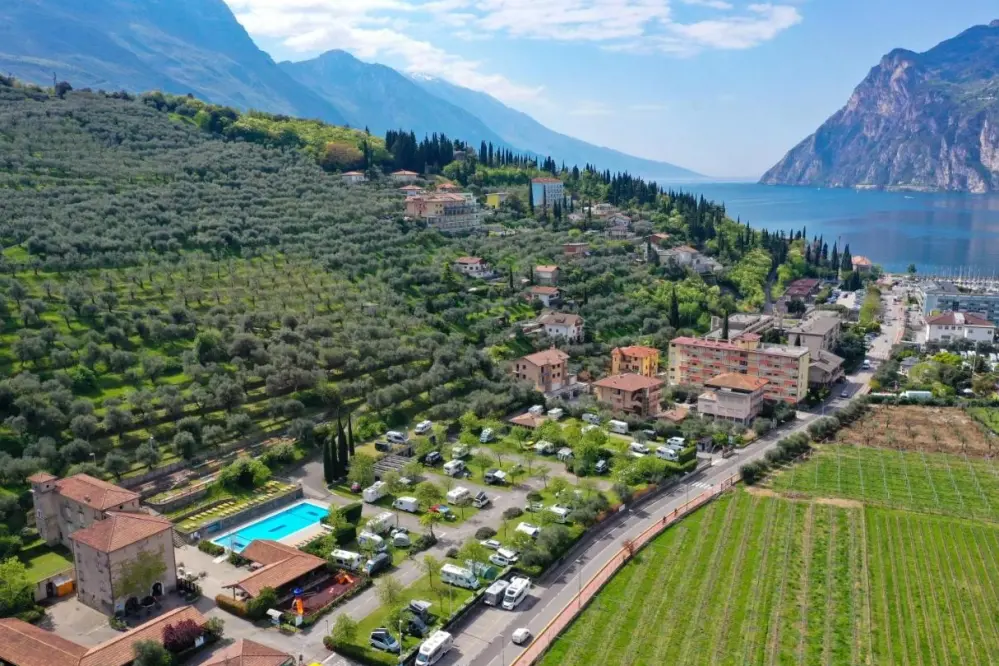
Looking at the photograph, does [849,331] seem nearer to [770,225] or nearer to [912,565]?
[912,565]

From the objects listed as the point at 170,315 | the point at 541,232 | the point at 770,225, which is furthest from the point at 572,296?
Answer: the point at 770,225

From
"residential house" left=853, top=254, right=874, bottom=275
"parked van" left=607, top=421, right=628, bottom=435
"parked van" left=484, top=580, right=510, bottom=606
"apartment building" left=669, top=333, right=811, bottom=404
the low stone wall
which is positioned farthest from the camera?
"residential house" left=853, top=254, right=874, bottom=275

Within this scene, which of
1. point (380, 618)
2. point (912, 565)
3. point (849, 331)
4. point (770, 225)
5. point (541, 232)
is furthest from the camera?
point (770, 225)

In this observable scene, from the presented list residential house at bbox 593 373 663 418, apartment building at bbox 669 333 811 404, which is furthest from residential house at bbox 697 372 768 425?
residential house at bbox 593 373 663 418

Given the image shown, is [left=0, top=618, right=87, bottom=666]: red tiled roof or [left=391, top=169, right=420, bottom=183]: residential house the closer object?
[left=0, top=618, right=87, bottom=666]: red tiled roof

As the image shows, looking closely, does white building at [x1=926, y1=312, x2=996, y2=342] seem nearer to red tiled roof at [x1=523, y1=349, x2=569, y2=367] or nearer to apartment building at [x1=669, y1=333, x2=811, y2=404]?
apartment building at [x1=669, y1=333, x2=811, y2=404]
